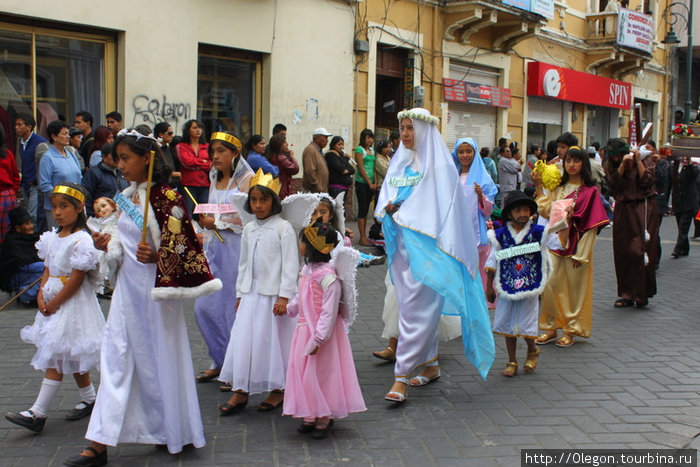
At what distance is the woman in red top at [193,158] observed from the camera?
10.0m

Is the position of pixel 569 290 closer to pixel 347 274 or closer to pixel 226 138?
pixel 347 274

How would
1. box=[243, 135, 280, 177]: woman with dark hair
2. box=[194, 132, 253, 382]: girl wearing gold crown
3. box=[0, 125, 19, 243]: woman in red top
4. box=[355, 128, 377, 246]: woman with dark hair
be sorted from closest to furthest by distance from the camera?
box=[194, 132, 253, 382]: girl wearing gold crown → box=[0, 125, 19, 243]: woman in red top → box=[243, 135, 280, 177]: woman with dark hair → box=[355, 128, 377, 246]: woman with dark hair

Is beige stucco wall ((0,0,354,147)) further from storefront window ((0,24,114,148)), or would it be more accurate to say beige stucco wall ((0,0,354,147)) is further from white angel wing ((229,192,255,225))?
white angel wing ((229,192,255,225))

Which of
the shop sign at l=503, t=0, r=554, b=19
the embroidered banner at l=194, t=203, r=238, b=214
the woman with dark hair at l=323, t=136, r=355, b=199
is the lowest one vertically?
the embroidered banner at l=194, t=203, r=238, b=214

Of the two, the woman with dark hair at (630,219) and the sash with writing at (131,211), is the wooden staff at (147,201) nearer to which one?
the sash with writing at (131,211)

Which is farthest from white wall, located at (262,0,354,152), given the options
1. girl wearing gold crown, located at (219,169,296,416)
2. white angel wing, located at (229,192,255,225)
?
girl wearing gold crown, located at (219,169,296,416)

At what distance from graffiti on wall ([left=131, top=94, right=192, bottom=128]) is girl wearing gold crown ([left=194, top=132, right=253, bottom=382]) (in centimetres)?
692

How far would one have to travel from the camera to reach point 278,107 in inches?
568

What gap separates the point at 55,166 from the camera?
8523 millimetres

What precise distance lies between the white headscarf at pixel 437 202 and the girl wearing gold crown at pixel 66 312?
219 centimetres

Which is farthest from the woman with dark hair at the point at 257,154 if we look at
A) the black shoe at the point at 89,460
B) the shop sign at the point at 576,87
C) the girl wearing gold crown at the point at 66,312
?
the shop sign at the point at 576,87

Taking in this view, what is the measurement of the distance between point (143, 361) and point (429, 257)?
2.14 meters

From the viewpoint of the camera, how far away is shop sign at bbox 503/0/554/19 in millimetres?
18700

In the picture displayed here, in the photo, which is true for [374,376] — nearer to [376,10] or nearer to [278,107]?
[278,107]
